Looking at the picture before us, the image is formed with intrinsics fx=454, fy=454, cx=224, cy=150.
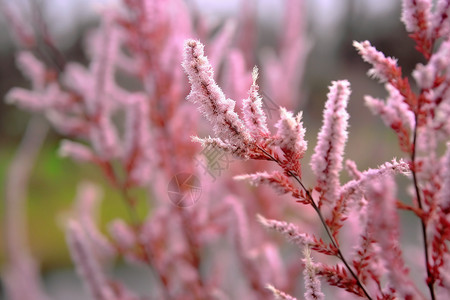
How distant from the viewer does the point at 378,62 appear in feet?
1.21

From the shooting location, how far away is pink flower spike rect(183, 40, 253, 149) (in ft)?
1.08

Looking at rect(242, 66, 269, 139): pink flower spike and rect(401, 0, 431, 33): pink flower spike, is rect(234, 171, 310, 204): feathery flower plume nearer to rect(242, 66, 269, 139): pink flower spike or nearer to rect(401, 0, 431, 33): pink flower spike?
rect(242, 66, 269, 139): pink flower spike

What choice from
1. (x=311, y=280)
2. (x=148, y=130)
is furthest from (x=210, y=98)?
(x=148, y=130)

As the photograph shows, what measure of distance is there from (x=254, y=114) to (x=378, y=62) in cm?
11

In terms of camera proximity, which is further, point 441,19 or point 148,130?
point 148,130

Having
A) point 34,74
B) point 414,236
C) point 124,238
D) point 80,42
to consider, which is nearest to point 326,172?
point 124,238

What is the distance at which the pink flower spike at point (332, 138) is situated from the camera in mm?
340

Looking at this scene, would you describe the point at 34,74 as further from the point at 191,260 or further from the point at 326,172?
the point at 326,172

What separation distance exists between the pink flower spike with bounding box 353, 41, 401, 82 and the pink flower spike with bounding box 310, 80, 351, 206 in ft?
0.14

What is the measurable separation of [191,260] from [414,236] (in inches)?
73.9

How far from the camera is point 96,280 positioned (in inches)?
29.8

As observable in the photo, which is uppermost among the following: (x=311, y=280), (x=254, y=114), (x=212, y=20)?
Answer: (x=212, y=20)

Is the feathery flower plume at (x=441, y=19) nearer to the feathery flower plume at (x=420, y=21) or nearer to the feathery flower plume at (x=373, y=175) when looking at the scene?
the feathery flower plume at (x=420, y=21)

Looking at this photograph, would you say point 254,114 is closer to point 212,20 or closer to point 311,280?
point 311,280
